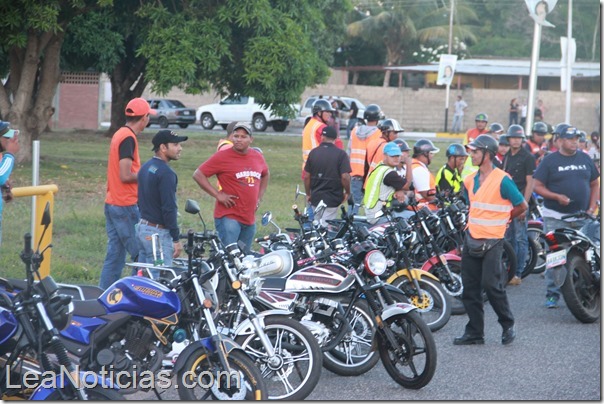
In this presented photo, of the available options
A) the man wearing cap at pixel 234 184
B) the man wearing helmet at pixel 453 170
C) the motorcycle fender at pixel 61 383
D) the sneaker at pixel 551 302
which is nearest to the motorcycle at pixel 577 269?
the sneaker at pixel 551 302

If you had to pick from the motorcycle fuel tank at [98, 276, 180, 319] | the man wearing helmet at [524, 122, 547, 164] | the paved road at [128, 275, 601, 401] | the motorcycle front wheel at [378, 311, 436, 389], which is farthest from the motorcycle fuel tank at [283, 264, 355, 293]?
the man wearing helmet at [524, 122, 547, 164]

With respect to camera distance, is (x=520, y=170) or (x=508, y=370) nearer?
(x=508, y=370)

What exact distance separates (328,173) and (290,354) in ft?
17.8

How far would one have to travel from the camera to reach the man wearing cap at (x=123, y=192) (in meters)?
9.34

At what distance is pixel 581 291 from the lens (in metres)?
10.5

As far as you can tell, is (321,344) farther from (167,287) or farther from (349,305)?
(167,287)

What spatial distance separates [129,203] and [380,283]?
285 centimetres

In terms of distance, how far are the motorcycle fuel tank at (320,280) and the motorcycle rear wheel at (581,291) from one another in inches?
134

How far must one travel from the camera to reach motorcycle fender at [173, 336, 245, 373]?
20.5ft

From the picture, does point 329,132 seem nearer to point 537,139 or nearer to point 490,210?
point 490,210

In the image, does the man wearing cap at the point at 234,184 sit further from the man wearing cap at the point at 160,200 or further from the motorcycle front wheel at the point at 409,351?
the motorcycle front wheel at the point at 409,351

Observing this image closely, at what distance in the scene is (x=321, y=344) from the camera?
766cm

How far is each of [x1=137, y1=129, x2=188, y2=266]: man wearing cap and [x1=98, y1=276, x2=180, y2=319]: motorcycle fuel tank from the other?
1861 mm

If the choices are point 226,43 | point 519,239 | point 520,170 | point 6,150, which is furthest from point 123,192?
point 226,43
